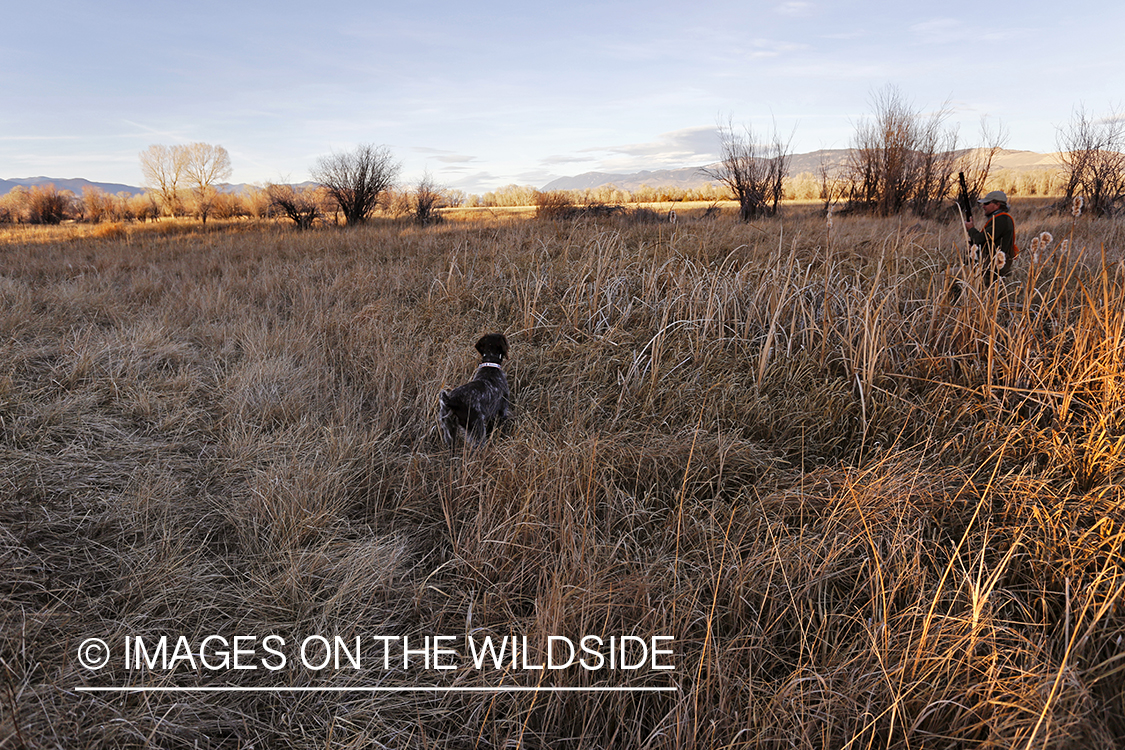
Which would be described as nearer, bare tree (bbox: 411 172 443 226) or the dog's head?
the dog's head

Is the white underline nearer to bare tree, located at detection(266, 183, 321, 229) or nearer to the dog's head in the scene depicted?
the dog's head

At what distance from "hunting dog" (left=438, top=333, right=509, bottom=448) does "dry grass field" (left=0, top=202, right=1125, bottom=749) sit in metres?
0.16

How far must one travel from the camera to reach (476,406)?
10.1 feet

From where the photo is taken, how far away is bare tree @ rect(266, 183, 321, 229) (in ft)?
48.7

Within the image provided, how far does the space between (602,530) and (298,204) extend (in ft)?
66.4

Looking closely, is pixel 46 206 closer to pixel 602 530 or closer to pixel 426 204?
pixel 426 204

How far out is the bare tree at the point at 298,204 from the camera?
14857mm

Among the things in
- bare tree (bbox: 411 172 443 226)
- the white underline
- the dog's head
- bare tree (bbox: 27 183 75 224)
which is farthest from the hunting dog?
bare tree (bbox: 27 183 75 224)

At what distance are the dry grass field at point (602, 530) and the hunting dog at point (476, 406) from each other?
6.3 inches

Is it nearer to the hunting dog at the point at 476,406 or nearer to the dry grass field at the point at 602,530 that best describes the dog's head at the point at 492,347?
the hunting dog at the point at 476,406

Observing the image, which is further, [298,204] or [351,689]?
[298,204]

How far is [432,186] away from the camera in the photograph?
59.2ft

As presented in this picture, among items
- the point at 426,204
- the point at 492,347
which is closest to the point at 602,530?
the point at 492,347

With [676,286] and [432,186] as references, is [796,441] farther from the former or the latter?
[432,186]
